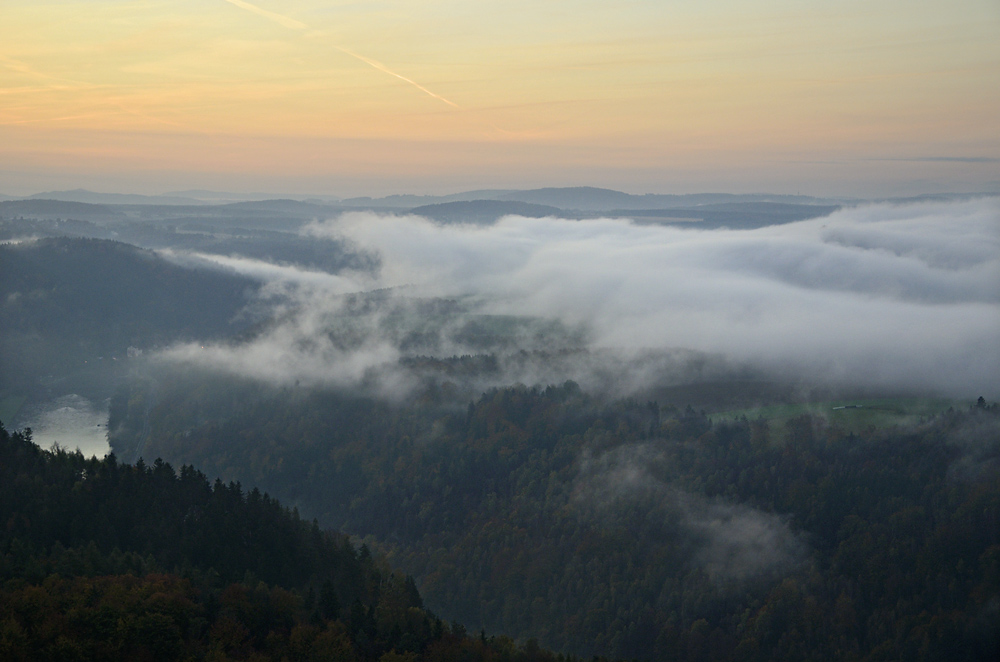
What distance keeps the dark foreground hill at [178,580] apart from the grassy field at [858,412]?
97620mm

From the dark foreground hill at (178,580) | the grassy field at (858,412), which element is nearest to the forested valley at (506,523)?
the dark foreground hill at (178,580)

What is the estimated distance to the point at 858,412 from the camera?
6230 inches

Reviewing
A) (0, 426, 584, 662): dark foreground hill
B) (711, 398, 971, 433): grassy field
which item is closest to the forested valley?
(0, 426, 584, 662): dark foreground hill

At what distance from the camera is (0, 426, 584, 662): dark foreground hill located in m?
50.5

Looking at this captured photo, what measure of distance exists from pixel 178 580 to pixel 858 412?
136394 mm

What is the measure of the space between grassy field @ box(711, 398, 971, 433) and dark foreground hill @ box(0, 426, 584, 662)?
97620 millimetres

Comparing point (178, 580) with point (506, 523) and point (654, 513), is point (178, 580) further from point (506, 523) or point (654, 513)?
point (654, 513)

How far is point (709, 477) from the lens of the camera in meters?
135

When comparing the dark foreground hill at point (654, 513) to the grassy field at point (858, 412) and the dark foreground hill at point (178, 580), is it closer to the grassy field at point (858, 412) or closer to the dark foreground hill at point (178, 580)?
the grassy field at point (858, 412)

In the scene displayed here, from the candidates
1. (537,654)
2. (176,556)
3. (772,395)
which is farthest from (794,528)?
(176,556)

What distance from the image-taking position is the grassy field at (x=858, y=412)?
150125mm

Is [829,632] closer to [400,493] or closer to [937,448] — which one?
[937,448]

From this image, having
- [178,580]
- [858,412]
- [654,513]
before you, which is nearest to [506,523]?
[654,513]

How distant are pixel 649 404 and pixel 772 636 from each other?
72648 mm
